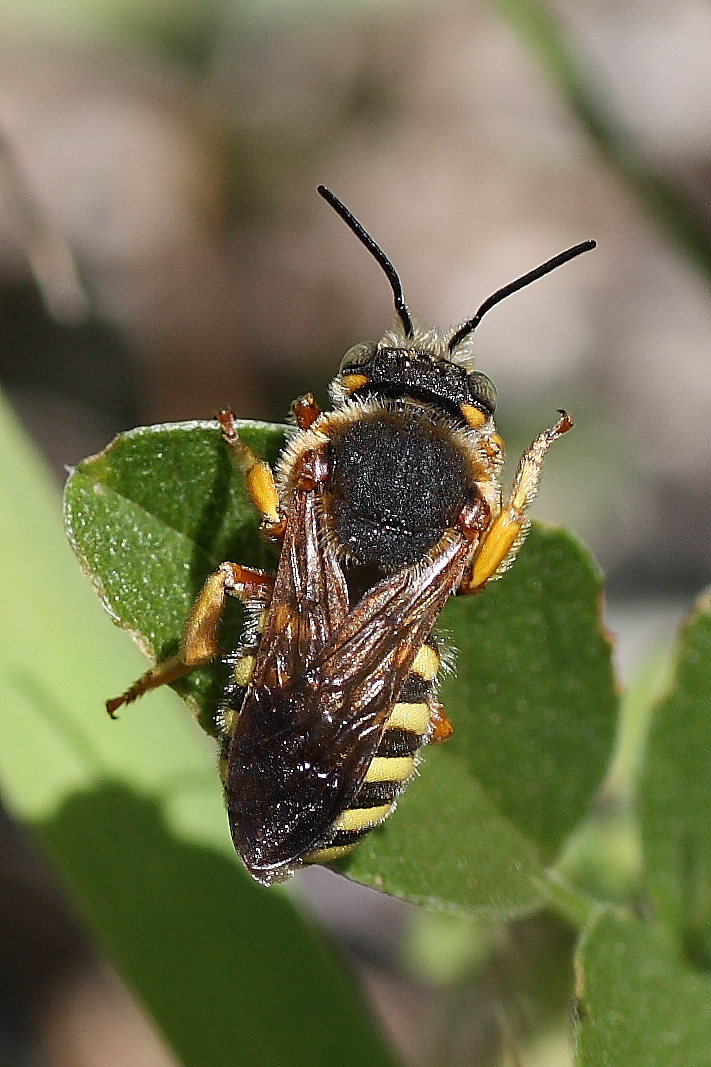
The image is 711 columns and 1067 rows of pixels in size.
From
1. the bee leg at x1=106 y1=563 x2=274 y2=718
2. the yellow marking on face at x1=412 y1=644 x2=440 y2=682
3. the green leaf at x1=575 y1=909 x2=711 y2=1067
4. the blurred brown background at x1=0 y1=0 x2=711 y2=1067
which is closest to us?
the green leaf at x1=575 y1=909 x2=711 y2=1067

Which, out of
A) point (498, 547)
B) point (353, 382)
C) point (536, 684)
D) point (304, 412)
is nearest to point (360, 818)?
point (536, 684)

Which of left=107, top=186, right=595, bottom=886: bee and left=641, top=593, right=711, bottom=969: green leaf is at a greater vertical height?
left=107, top=186, right=595, bottom=886: bee

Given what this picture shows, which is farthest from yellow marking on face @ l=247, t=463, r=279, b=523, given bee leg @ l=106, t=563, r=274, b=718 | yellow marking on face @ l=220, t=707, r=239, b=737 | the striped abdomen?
yellow marking on face @ l=220, t=707, r=239, b=737

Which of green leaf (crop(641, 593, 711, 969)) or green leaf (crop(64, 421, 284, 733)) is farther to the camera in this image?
green leaf (crop(641, 593, 711, 969))

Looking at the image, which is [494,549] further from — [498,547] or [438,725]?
[438,725]

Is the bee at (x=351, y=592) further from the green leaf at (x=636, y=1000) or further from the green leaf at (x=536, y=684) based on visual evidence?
the green leaf at (x=636, y=1000)

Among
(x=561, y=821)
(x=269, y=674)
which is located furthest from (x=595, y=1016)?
(x=269, y=674)

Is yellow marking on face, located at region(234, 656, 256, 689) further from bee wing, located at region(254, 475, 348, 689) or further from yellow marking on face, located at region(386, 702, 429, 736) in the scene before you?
yellow marking on face, located at region(386, 702, 429, 736)

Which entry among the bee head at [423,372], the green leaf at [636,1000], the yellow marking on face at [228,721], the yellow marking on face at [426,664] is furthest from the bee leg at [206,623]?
the green leaf at [636,1000]

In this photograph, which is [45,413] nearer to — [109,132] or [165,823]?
[109,132]
